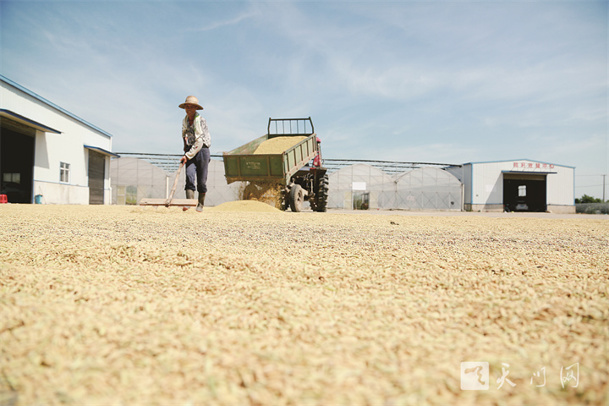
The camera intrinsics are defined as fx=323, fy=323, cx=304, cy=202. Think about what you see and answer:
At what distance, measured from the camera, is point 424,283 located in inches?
76.0

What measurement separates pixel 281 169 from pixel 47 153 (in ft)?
42.0

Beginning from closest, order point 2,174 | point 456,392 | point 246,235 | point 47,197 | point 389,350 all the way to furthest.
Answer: point 456,392 → point 389,350 → point 246,235 → point 47,197 → point 2,174

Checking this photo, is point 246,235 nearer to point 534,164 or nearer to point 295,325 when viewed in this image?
point 295,325

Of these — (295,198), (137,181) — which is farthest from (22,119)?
(137,181)

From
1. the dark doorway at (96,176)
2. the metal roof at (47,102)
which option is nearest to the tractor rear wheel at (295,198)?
the metal roof at (47,102)

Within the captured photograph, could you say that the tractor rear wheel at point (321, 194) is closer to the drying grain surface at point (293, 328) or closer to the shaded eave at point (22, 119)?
the drying grain surface at point (293, 328)

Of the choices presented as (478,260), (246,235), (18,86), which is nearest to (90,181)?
(18,86)

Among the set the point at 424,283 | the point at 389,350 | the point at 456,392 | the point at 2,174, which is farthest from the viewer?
the point at 2,174

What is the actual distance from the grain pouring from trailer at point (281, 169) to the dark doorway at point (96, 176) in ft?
44.2

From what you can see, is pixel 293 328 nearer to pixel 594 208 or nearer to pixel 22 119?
pixel 22 119

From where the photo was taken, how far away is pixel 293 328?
130 centimetres

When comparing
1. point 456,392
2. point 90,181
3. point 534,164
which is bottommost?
point 456,392

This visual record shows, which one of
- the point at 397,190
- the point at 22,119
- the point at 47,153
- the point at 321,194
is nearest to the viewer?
the point at 321,194

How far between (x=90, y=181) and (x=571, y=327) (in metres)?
22.4
